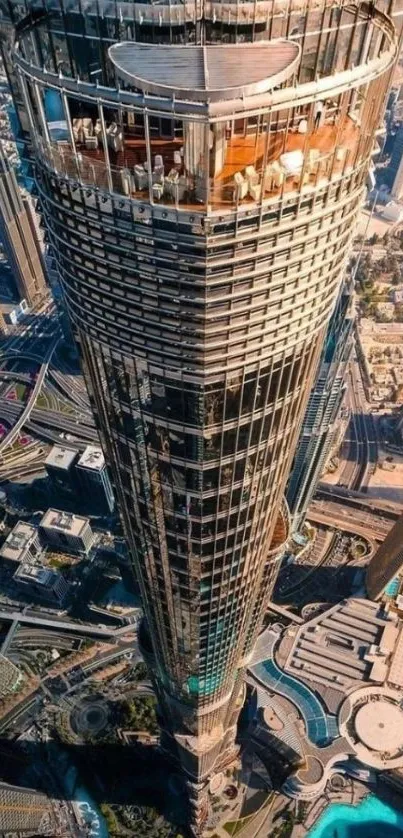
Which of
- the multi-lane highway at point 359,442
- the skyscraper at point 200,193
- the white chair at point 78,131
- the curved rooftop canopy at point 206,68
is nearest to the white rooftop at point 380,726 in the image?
the multi-lane highway at point 359,442

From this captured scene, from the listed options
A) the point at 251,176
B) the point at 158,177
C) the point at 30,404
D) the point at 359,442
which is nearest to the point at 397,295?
the point at 359,442

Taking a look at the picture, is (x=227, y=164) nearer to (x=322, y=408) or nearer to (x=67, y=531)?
(x=322, y=408)

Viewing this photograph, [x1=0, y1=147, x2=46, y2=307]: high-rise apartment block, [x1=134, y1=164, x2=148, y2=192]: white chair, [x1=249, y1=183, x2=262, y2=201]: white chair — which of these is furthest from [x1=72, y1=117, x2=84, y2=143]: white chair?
[x1=0, y1=147, x2=46, y2=307]: high-rise apartment block

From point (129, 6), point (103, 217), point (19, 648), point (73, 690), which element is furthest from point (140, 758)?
point (129, 6)

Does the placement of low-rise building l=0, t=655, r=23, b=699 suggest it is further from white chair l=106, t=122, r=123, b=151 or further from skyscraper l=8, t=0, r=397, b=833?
white chair l=106, t=122, r=123, b=151

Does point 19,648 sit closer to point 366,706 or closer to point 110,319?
point 366,706
